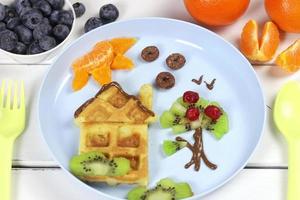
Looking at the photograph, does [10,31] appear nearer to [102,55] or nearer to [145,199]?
[102,55]

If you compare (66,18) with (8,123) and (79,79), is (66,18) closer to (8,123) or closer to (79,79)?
(79,79)

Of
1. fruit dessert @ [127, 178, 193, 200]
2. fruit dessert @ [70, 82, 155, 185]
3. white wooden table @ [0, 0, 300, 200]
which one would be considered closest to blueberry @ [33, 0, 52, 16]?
white wooden table @ [0, 0, 300, 200]

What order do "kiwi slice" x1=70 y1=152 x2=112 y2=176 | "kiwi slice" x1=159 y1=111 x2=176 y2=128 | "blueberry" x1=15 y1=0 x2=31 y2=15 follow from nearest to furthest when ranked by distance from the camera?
"kiwi slice" x1=70 y1=152 x2=112 y2=176 → "kiwi slice" x1=159 y1=111 x2=176 y2=128 → "blueberry" x1=15 y1=0 x2=31 y2=15

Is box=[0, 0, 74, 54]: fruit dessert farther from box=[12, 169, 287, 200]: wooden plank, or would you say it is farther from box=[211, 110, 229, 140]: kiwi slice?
box=[211, 110, 229, 140]: kiwi slice

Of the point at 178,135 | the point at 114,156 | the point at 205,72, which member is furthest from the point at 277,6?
the point at 114,156

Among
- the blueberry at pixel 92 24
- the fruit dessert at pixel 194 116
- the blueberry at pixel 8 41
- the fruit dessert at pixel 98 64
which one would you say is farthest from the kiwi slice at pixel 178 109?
the blueberry at pixel 8 41
